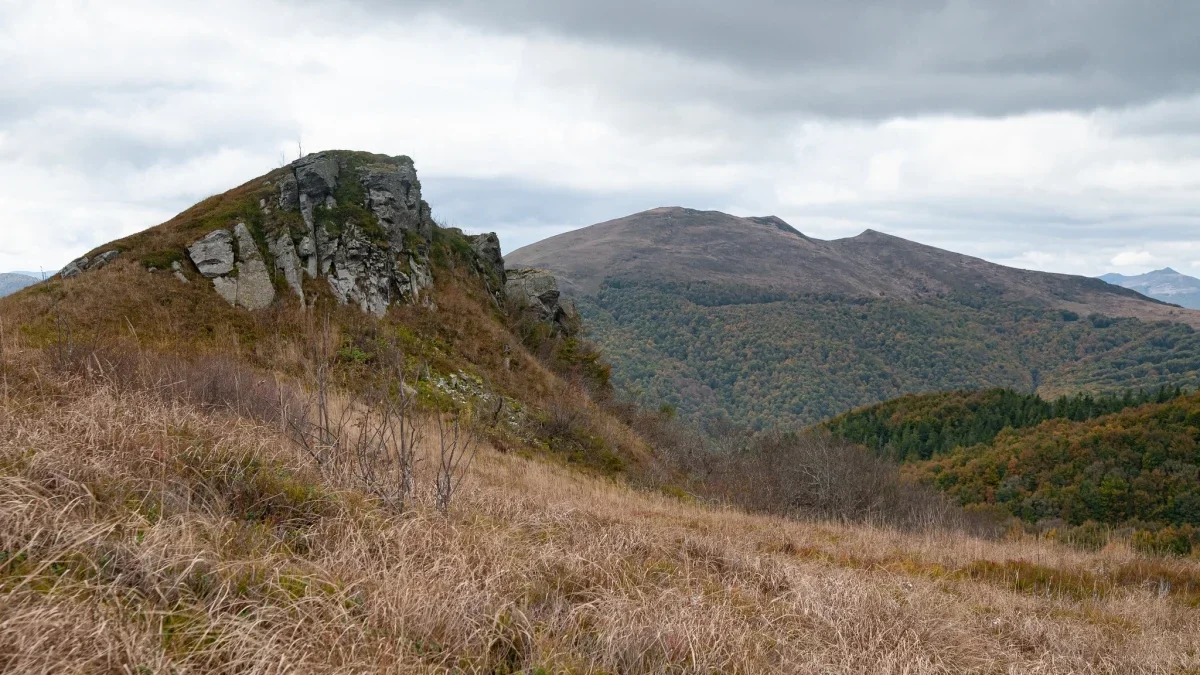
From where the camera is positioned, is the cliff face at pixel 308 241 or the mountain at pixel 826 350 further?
the mountain at pixel 826 350

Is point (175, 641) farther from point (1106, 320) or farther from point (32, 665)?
point (1106, 320)

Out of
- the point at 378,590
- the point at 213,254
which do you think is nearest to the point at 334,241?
the point at 213,254

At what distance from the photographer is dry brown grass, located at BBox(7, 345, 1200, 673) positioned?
240 centimetres

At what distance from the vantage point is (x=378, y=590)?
2873 millimetres

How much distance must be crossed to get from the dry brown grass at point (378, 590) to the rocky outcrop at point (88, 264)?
34.8 feet

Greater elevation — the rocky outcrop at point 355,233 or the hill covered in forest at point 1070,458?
the rocky outcrop at point 355,233

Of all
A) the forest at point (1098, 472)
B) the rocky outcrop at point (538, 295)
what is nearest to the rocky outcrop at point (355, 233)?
the rocky outcrop at point (538, 295)

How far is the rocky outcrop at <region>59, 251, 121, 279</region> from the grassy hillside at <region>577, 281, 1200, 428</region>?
3927 inches

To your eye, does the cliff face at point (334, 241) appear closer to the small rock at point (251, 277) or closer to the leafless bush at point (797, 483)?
the small rock at point (251, 277)

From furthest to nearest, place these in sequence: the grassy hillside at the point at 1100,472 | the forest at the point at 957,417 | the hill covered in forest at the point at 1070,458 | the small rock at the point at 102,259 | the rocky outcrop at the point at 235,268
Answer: the forest at the point at 957,417 < the grassy hillside at the point at 1100,472 < the hill covered in forest at the point at 1070,458 < the rocky outcrop at the point at 235,268 < the small rock at the point at 102,259

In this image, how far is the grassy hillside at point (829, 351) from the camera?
126 m

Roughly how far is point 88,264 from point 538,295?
15.3 meters

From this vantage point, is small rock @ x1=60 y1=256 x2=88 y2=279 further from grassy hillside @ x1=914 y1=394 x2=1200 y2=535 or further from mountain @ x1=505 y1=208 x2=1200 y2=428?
mountain @ x1=505 y1=208 x2=1200 y2=428

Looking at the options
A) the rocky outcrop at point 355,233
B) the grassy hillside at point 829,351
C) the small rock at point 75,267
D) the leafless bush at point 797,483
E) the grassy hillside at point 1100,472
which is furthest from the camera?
the grassy hillside at point 829,351
